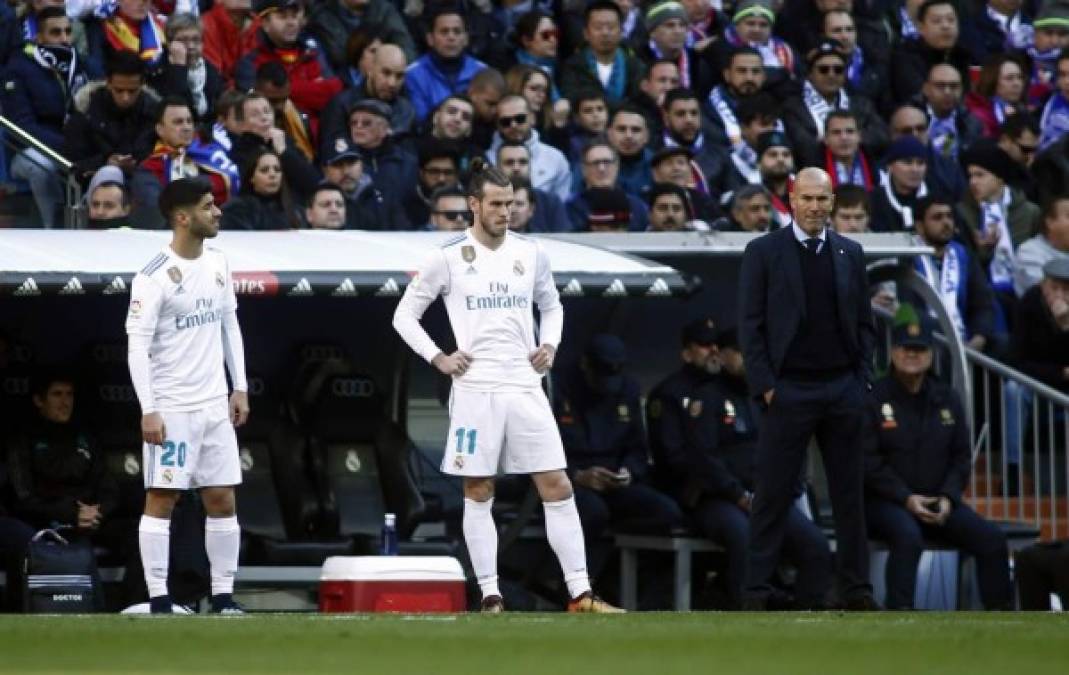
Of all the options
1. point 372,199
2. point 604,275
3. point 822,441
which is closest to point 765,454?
point 822,441

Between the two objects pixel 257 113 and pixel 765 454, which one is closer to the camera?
pixel 765 454

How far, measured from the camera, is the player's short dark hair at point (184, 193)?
12977 mm

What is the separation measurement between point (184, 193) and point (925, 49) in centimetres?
1076

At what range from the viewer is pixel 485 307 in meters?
13.2

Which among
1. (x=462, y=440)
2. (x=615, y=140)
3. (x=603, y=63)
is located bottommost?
(x=462, y=440)

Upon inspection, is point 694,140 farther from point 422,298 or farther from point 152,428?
point 152,428

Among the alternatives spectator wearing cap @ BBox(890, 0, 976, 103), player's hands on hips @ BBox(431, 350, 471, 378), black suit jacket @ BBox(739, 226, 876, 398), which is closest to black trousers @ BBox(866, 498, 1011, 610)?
black suit jacket @ BBox(739, 226, 876, 398)

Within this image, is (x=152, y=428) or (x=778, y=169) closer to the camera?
(x=152, y=428)

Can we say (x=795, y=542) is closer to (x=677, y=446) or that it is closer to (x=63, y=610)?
(x=677, y=446)

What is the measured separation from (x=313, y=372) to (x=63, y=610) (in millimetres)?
2723

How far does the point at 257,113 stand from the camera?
1692 centimetres

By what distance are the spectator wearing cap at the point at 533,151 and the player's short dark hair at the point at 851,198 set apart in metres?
1.82

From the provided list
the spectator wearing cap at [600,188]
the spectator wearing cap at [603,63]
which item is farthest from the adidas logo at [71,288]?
the spectator wearing cap at [603,63]

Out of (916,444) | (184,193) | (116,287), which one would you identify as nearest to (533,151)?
(916,444)
